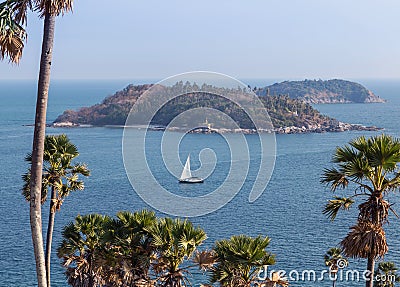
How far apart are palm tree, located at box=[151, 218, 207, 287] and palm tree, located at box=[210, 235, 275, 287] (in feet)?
2.15

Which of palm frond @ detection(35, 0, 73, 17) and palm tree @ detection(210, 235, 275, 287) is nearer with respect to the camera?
palm frond @ detection(35, 0, 73, 17)

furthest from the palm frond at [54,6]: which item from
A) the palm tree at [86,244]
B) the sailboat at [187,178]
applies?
the sailboat at [187,178]

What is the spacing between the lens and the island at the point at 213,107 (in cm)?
12269

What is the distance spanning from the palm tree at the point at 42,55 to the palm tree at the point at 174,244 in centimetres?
401

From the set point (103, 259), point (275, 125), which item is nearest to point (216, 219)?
point (103, 259)

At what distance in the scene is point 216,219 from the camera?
156 ft

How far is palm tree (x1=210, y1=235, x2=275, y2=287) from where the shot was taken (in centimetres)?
1215

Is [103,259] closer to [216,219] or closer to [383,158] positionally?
[383,158]

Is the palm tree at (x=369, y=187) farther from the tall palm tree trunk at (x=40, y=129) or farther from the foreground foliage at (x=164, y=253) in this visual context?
the tall palm tree trunk at (x=40, y=129)

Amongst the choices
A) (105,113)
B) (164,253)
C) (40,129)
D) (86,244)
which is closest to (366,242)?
(164,253)

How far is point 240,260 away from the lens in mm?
12180

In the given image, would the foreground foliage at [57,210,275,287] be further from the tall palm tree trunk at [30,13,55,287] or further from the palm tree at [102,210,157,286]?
the tall palm tree trunk at [30,13,55,287]

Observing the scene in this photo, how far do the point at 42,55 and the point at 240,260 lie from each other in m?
5.59

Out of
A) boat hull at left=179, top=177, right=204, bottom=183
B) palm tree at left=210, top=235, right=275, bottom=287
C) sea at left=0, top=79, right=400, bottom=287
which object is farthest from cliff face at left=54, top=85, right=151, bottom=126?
palm tree at left=210, top=235, right=275, bottom=287
